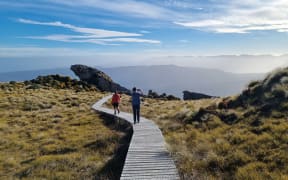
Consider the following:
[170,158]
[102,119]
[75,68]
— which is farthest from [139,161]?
[75,68]

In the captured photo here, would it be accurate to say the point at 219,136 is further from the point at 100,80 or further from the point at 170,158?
the point at 100,80

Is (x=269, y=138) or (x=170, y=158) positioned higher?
(x=269, y=138)

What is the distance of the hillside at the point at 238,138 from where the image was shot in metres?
9.56

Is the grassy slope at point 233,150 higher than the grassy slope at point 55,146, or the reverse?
the grassy slope at point 233,150

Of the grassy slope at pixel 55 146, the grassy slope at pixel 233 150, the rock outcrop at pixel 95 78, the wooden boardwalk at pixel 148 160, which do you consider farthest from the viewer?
the rock outcrop at pixel 95 78

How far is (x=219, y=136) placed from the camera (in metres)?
13.4

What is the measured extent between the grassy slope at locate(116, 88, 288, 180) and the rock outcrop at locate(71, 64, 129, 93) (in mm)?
49941

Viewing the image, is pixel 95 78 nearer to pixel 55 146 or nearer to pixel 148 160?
pixel 55 146

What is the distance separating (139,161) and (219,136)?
4839 millimetres

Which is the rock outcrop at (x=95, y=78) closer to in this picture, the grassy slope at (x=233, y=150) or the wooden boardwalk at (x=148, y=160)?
the grassy slope at (x=233, y=150)

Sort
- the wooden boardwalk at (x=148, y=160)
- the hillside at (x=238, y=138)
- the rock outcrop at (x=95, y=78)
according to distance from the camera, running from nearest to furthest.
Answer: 1. the wooden boardwalk at (x=148, y=160)
2. the hillside at (x=238, y=138)
3. the rock outcrop at (x=95, y=78)

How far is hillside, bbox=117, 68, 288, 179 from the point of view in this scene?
9.56 metres

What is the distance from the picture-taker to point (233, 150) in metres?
11.3

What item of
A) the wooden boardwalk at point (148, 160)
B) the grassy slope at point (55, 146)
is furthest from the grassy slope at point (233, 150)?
the grassy slope at point (55, 146)
